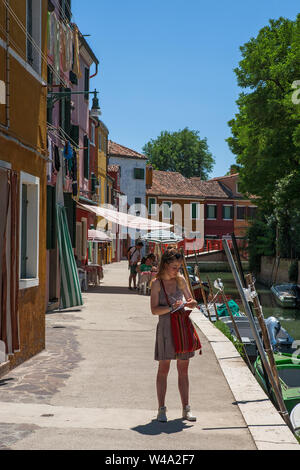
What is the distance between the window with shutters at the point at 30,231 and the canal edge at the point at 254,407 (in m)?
2.99

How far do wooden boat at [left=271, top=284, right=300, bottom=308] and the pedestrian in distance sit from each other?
24454mm

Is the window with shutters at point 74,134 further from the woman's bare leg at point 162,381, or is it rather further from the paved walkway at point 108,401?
the woman's bare leg at point 162,381

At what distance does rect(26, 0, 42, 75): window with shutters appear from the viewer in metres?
9.51

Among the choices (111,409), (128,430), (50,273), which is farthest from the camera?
(50,273)

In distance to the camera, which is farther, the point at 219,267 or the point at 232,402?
the point at 219,267

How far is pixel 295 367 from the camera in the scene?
36.6ft

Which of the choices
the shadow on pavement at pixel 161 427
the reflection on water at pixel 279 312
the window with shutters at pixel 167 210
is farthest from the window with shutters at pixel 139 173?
the shadow on pavement at pixel 161 427

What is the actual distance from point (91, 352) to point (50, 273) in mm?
7022

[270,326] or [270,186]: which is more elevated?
[270,186]

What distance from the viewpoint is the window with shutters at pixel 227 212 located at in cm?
7254

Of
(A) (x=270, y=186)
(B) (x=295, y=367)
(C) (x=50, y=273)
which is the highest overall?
(A) (x=270, y=186)

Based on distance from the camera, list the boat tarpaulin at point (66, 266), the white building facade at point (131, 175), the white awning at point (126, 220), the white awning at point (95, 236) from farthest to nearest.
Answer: the white building facade at point (131, 175) < the white awning at point (95, 236) < the white awning at point (126, 220) < the boat tarpaulin at point (66, 266)
